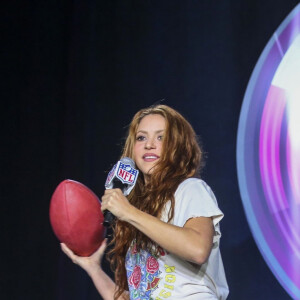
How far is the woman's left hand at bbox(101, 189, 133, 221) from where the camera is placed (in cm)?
149

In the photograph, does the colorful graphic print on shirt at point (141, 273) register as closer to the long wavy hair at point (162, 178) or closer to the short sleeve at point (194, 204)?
the long wavy hair at point (162, 178)

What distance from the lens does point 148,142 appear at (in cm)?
177

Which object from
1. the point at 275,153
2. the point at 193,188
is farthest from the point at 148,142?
the point at 275,153

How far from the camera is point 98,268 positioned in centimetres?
186

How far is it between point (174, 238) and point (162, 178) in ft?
0.85

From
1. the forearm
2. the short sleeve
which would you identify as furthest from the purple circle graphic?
the forearm

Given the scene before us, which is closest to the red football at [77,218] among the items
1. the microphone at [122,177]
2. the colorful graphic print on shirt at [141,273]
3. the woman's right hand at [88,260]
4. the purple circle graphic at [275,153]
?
the woman's right hand at [88,260]

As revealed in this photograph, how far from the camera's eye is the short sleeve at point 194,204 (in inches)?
61.0

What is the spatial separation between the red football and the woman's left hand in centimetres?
31

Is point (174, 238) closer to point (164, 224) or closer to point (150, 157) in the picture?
point (164, 224)

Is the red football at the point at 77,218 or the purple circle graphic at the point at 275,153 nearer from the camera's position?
the red football at the point at 77,218

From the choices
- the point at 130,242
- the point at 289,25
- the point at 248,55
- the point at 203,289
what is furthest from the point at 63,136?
the point at 203,289

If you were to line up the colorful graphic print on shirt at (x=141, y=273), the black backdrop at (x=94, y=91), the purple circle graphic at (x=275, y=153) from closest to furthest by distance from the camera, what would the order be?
the colorful graphic print on shirt at (x=141, y=273), the purple circle graphic at (x=275, y=153), the black backdrop at (x=94, y=91)

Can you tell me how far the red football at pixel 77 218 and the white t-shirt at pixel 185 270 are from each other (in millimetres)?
211
